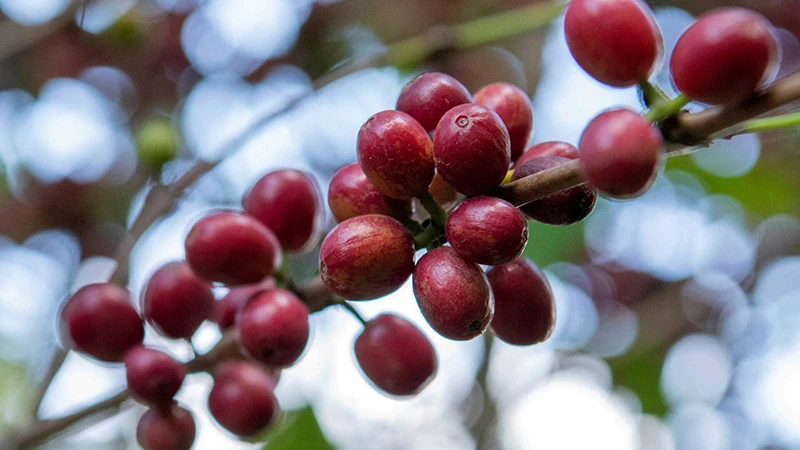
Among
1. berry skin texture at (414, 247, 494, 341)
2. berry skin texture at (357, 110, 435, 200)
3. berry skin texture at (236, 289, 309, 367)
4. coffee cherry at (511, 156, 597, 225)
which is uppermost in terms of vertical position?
berry skin texture at (357, 110, 435, 200)

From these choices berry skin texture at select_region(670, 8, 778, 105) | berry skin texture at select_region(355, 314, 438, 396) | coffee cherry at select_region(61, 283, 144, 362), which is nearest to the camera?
berry skin texture at select_region(670, 8, 778, 105)

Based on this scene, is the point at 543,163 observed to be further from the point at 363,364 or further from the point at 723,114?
the point at 363,364

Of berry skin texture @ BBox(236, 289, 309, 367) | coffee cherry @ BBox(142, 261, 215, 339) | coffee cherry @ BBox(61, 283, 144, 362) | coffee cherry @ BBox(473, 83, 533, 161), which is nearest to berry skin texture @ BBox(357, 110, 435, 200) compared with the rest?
coffee cherry @ BBox(473, 83, 533, 161)

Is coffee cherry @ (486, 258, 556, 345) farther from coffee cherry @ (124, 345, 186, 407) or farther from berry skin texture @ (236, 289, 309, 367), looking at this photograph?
coffee cherry @ (124, 345, 186, 407)

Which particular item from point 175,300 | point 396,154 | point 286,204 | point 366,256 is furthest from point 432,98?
point 175,300

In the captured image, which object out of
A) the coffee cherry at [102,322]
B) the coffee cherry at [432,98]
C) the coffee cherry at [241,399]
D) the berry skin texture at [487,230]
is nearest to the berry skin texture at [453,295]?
the berry skin texture at [487,230]

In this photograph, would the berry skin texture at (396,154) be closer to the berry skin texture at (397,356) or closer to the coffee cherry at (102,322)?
the berry skin texture at (397,356)

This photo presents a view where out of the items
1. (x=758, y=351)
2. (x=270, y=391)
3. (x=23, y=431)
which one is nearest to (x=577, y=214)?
(x=270, y=391)
